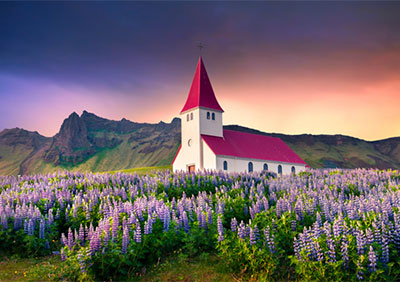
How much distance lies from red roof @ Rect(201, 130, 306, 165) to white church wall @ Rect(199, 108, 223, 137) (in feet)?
2.87

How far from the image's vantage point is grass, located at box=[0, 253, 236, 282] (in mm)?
7211

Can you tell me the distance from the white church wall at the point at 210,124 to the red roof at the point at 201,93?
2.50 ft

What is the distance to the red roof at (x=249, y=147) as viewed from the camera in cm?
4806

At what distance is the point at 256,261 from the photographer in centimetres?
688

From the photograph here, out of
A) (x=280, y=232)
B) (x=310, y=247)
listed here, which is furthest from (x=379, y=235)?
(x=280, y=232)

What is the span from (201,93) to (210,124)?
501cm

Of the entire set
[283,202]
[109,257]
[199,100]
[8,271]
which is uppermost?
[199,100]

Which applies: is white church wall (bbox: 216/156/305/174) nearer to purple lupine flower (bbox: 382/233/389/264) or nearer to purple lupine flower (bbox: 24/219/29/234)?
purple lupine flower (bbox: 24/219/29/234)

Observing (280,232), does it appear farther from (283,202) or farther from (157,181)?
(157,181)

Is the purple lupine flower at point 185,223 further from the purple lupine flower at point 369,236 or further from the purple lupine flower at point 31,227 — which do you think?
the purple lupine flower at point 31,227

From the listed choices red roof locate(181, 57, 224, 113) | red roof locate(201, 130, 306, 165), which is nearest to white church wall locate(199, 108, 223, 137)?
red roof locate(181, 57, 224, 113)

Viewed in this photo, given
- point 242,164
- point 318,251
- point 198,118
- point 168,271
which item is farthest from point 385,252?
point 198,118

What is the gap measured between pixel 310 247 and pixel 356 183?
29.7ft

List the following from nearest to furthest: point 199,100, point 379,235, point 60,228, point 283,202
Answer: point 379,235, point 283,202, point 60,228, point 199,100
